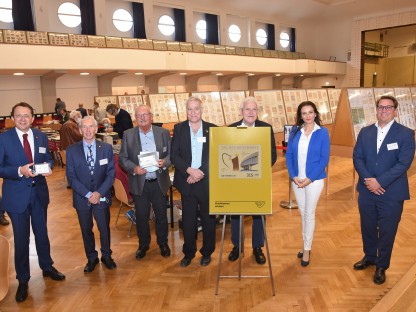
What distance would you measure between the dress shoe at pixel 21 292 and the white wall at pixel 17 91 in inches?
536

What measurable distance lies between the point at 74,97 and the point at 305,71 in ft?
45.1

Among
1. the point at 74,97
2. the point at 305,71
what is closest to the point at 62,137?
the point at 74,97

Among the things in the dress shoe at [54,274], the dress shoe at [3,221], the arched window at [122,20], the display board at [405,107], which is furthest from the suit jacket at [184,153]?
the arched window at [122,20]

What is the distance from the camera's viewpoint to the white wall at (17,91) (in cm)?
1466

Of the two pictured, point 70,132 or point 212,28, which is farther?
point 212,28

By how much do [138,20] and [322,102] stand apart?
38.8 ft

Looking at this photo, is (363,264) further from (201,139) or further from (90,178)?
(90,178)

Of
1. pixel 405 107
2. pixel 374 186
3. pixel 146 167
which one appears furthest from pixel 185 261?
pixel 405 107

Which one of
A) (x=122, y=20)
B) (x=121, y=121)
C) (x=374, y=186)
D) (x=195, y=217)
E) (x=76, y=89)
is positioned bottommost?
(x=195, y=217)

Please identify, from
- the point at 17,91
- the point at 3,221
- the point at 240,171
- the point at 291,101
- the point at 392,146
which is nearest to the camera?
the point at 240,171

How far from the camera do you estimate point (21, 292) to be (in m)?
3.14

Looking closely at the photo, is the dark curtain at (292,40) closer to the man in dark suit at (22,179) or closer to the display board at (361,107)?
the display board at (361,107)

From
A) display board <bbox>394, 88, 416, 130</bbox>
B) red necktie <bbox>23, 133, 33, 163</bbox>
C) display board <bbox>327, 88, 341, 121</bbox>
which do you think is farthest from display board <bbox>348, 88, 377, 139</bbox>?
red necktie <bbox>23, 133, 33, 163</bbox>

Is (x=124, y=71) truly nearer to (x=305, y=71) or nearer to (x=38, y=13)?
(x=38, y=13)
